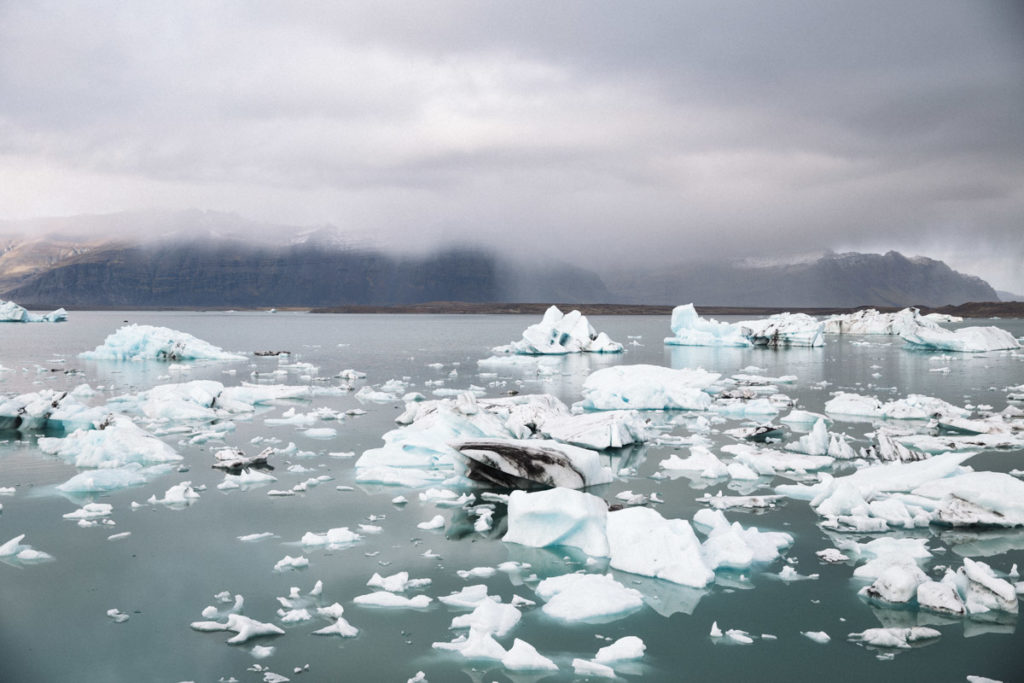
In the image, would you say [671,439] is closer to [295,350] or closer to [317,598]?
[317,598]

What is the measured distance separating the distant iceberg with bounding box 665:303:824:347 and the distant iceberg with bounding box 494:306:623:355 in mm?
6064

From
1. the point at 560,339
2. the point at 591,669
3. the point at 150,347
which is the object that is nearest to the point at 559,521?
the point at 591,669

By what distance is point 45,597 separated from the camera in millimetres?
5551

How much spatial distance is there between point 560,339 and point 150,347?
18.8m

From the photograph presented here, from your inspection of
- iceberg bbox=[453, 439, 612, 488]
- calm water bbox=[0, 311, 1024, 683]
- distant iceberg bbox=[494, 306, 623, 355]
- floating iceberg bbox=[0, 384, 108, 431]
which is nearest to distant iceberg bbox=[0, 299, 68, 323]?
distant iceberg bbox=[494, 306, 623, 355]

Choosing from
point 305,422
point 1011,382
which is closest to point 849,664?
point 305,422

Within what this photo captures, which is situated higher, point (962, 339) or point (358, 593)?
point (962, 339)

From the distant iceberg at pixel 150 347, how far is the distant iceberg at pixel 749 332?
80.4 feet

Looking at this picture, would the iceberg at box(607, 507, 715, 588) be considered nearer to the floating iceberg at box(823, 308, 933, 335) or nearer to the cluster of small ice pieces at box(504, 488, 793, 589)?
the cluster of small ice pieces at box(504, 488, 793, 589)

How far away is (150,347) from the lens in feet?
92.5

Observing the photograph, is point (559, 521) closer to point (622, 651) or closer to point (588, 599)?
point (588, 599)

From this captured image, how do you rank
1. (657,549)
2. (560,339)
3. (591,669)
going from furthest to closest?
(560,339) → (657,549) → (591,669)

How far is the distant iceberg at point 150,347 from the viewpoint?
27.6 metres

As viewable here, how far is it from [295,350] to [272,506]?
30.1 metres
